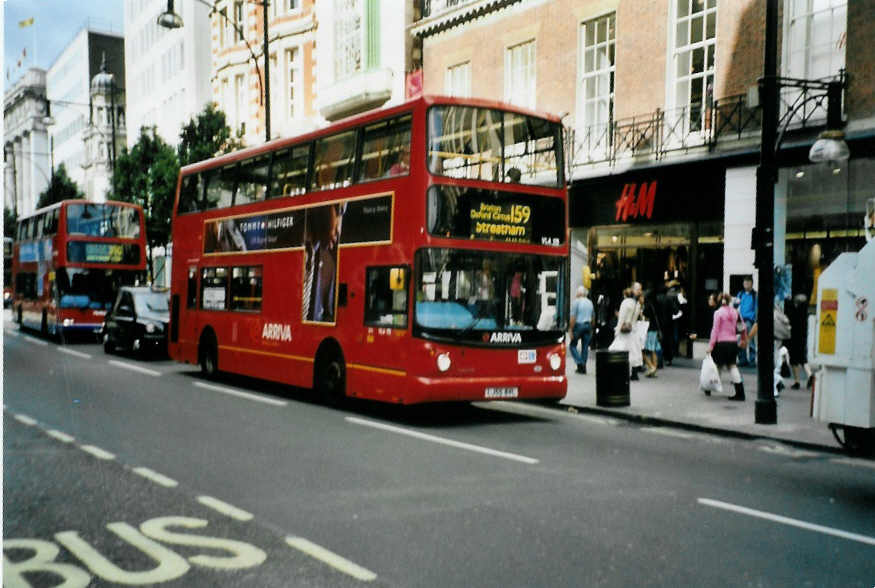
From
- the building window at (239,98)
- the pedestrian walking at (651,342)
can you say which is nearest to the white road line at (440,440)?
the pedestrian walking at (651,342)

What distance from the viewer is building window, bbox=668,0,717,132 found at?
1872 centimetres

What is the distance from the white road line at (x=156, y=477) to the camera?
24.4 feet

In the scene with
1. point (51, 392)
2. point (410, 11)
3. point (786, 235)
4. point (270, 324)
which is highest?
point (410, 11)

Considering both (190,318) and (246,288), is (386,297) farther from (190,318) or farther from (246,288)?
(190,318)

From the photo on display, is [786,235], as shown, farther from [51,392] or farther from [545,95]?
[51,392]

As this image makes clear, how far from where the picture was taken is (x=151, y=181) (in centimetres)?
3416

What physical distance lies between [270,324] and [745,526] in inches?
381

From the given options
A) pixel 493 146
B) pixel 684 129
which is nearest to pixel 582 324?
pixel 684 129

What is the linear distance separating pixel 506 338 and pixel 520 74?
14.2m

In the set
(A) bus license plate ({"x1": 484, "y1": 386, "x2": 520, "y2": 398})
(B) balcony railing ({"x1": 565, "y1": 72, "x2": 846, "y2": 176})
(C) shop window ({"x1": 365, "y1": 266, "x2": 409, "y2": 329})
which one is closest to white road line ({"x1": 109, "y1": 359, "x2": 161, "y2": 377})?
(C) shop window ({"x1": 365, "y1": 266, "x2": 409, "y2": 329})

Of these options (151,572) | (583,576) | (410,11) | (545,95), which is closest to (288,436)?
(151,572)

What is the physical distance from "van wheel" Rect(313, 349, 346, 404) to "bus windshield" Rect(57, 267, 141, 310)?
15082mm

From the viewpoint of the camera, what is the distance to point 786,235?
57.5 ft

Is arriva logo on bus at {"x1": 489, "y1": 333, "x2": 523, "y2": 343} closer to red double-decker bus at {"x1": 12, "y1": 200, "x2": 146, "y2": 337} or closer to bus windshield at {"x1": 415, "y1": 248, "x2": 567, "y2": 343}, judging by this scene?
bus windshield at {"x1": 415, "y1": 248, "x2": 567, "y2": 343}
